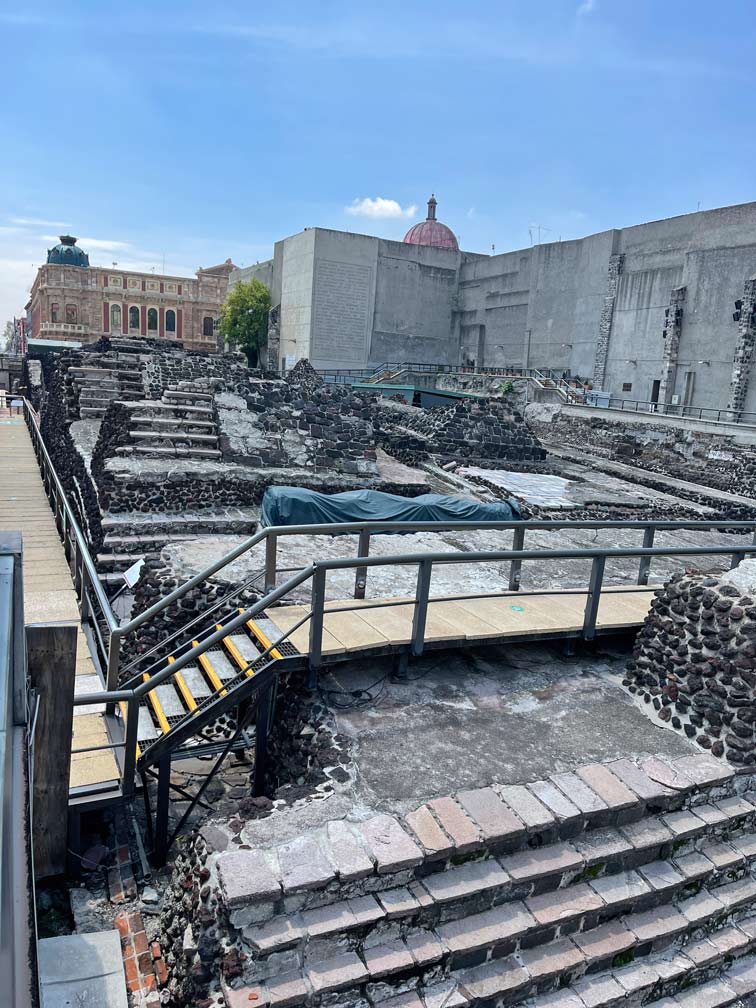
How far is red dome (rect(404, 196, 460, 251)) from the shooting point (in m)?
54.4

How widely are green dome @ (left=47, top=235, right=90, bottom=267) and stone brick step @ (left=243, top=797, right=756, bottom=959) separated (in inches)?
2914

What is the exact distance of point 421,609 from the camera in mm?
4832

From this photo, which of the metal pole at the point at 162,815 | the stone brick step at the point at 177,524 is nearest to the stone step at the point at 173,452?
the stone brick step at the point at 177,524

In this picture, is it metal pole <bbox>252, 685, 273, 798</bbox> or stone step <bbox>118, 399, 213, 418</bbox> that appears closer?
metal pole <bbox>252, 685, 273, 798</bbox>

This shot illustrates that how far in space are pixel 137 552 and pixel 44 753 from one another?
265 inches

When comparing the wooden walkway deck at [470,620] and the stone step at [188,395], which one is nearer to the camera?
the wooden walkway deck at [470,620]

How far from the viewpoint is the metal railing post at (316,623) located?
452 centimetres

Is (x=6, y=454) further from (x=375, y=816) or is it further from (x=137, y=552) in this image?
(x=375, y=816)

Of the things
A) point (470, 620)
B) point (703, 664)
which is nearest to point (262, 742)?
point (470, 620)

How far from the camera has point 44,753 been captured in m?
4.36

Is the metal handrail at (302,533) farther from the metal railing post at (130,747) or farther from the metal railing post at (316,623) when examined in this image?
the metal railing post at (130,747)

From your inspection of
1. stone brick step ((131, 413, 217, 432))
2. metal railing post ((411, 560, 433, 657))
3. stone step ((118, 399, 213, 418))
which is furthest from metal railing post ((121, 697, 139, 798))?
stone step ((118, 399, 213, 418))

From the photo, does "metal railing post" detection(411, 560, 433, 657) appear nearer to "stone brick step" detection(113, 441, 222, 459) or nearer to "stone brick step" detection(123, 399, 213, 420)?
"stone brick step" detection(113, 441, 222, 459)

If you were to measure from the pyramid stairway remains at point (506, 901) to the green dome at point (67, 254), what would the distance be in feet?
242
